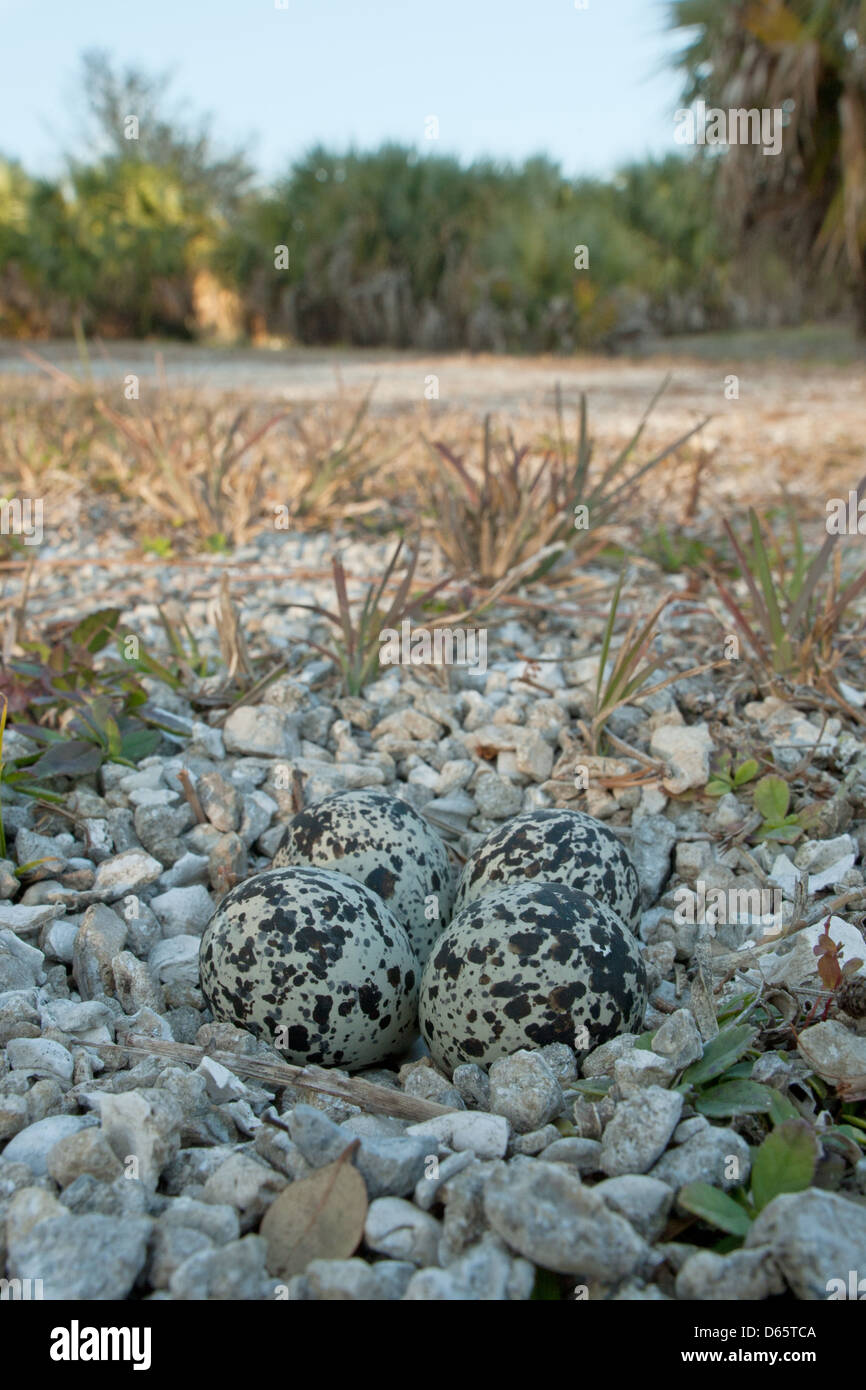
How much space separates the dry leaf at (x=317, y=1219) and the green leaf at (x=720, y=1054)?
0.43 meters

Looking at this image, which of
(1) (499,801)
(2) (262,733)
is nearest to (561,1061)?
(1) (499,801)

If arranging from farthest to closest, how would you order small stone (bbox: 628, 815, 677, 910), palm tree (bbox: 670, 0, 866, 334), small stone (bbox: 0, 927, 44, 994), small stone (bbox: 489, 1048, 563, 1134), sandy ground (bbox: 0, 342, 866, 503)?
palm tree (bbox: 670, 0, 866, 334) < sandy ground (bbox: 0, 342, 866, 503) < small stone (bbox: 628, 815, 677, 910) < small stone (bbox: 0, 927, 44, 994) < small stone (bbox: 489, 1048, 563, 1134)

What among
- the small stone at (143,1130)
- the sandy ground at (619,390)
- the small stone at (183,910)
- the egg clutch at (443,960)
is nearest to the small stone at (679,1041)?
the egg clutch at (443,960)

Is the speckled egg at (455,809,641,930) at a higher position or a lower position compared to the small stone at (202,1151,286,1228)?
higher

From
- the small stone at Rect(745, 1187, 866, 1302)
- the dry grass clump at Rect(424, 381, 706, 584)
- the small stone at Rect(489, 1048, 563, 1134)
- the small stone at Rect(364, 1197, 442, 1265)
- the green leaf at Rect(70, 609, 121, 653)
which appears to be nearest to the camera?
the small stone at Rect(745, 1187, 866, 1302)

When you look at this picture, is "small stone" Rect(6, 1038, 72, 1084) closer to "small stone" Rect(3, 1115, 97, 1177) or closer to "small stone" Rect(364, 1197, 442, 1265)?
"small stone" Rect(3, 1115, 97, 1177)

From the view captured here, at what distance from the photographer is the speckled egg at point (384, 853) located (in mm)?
1732

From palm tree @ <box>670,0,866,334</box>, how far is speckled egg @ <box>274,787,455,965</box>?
10.2 m

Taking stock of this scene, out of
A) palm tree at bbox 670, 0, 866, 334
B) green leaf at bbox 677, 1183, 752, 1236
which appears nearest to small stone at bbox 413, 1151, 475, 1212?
green leaf at bbox 677, 1183, 752, 1236

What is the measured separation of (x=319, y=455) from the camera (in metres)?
4.08

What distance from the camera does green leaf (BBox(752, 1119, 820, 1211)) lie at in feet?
3.63

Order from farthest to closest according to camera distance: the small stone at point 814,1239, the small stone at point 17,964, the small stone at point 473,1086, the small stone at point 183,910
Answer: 1. the small stone at point 183,910
2. the small stone at point 17,964
3. the small stone at point 473,1086
4. the small stone at point 814,1239

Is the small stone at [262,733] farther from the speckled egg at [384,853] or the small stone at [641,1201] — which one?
the small stone at [641,1201]
